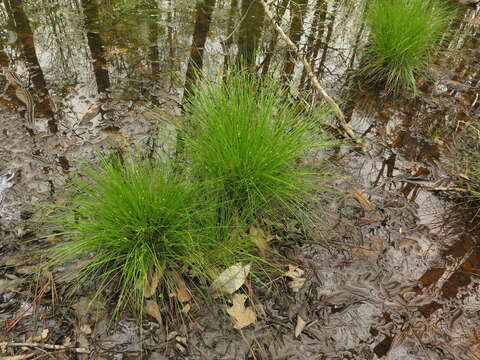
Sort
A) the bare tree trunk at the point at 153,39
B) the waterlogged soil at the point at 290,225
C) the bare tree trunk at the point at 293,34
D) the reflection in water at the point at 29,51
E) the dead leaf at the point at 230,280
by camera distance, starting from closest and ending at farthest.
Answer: the waterlogged soil at the point at 290,225
the dead leaf at the point at 230,280
the reflection in water at the point at 29,51
the bare tree trunk at the point at 153,39
the bare tree trunk at the point at 293,34

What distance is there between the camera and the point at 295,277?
201cm

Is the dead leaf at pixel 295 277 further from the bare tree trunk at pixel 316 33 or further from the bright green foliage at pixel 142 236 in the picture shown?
the bare tree trunk at pixel 316 33

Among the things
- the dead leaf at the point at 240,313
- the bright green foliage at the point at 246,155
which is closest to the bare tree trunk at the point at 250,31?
the bright green foliage at the point at 246,155

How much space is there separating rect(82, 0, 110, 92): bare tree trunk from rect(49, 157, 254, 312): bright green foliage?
2021mm

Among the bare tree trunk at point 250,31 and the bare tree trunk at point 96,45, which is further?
the bare tree trunk at point 250,31

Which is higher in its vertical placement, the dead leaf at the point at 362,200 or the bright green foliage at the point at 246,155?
the bright green foliage at the point at 246,155

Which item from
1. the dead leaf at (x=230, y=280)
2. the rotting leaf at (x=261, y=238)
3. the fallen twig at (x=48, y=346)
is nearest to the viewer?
the fallen twig at (x=48, y=346)

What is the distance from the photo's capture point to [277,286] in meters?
1.97

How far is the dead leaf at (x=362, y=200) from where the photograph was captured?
2525 mm

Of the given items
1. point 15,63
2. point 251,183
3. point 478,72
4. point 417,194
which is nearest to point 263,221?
point 251,183

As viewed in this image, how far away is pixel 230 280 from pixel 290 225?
2.03 feet

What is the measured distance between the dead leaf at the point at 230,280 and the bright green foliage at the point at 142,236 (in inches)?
1.7

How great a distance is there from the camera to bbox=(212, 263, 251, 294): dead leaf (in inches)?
73.4

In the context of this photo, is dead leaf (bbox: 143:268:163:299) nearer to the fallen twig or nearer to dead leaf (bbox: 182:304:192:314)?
dead leaf (bbox: 182:304:192:314)
